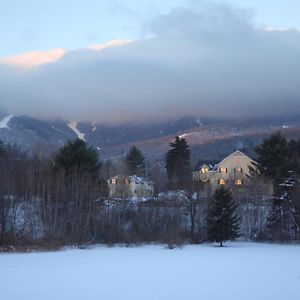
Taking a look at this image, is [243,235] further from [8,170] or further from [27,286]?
[27,286]

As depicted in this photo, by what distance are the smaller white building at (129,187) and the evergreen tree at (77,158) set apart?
586cm

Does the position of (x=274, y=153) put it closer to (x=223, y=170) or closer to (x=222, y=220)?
(x=222, y=220)

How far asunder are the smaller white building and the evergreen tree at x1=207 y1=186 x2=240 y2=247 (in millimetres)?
13077

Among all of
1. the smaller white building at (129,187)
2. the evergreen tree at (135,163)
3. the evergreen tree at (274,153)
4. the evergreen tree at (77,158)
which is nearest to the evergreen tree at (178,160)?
the smaller white building at (129,187)

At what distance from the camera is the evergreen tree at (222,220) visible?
5869 centimetres

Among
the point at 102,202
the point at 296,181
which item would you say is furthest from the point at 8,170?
the point at 296,181

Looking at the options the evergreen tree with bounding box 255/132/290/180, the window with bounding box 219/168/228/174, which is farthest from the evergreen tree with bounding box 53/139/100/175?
the window with bounding box 219/168/228/174

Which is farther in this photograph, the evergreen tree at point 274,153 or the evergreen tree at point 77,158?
the evergreen tree at point 274,153

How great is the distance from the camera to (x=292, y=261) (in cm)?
3650

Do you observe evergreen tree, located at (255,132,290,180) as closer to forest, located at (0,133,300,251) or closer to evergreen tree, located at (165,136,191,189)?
forest, located at (0,133,300,251)

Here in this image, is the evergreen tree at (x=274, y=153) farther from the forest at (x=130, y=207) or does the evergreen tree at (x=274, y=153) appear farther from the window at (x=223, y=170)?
the window at (x=223, y=170)

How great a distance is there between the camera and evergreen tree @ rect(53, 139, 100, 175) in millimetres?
62125

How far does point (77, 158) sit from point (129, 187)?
777 inches

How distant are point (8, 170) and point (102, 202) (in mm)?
12001
